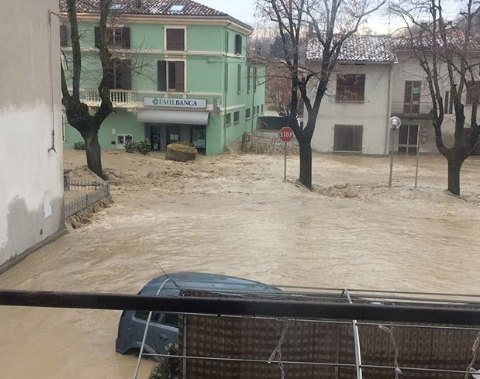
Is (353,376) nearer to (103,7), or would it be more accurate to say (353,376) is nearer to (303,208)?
(303,208)

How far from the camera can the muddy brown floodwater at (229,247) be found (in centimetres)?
994

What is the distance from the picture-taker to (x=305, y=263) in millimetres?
14828

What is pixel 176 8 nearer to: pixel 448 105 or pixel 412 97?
pixel 412 97

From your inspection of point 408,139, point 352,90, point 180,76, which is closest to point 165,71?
point 180,76

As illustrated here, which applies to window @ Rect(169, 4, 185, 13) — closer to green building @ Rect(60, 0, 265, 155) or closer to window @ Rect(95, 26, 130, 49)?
green building @ Rect(60, 0, 265, 155)

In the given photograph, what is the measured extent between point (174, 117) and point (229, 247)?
22.0 meters

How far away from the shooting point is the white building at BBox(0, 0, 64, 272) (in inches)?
523

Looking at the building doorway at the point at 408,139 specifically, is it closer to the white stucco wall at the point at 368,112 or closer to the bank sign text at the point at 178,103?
the white stucco wall at the point at 368,112

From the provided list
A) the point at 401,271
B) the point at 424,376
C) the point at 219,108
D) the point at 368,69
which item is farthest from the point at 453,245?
the point at 368,69

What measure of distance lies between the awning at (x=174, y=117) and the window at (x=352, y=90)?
10050 millimetres

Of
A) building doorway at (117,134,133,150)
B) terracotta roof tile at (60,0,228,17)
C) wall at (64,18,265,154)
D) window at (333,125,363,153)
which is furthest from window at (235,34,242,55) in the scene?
building doorway at (117,134,133,150)

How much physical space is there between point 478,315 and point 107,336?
8.94 m

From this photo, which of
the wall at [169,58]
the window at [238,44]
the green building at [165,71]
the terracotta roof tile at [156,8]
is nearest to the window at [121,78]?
the green building at [165,71]

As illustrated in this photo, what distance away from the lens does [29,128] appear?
14492 millimetres
